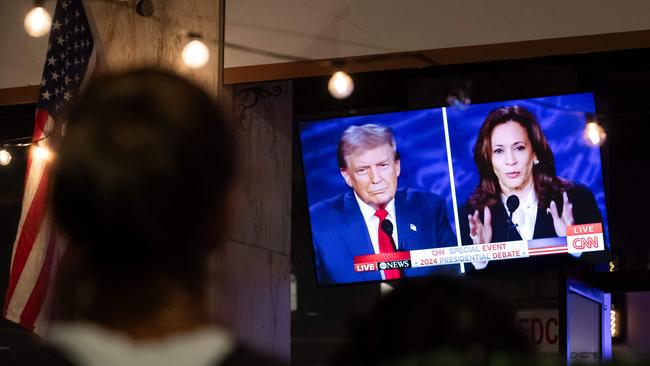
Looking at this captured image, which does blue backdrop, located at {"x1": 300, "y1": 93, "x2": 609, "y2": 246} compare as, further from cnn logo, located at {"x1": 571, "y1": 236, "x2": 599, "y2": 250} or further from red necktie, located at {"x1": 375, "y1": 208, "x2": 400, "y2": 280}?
red necktie, located at {"x1": 375, "y1": 208, "x2": 400, "y2": 280}

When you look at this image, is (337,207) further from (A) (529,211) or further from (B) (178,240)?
(B) (178,240)

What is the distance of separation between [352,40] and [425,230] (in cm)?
129

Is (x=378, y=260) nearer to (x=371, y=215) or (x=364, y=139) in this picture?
(x=371, y=215)

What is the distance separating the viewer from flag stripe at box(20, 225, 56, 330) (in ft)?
17.6

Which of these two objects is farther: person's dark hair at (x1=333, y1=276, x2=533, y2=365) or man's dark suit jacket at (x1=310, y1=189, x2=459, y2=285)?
man's dark suit jacket at (x1=310, y1=189, x2=459, y2=285)

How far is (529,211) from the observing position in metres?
6.01

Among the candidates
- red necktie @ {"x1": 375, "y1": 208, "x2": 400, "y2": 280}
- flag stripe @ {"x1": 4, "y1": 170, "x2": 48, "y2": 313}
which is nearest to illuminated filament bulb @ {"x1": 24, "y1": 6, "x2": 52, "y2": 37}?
flag stripe @ {"x1": 4, "y1": 170, "x2": 48, "y2": 313}

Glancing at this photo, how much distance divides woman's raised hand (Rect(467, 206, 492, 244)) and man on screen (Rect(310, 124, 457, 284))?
0.45 ft

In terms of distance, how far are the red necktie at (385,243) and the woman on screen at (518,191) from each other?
476mm

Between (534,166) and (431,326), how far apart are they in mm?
5416

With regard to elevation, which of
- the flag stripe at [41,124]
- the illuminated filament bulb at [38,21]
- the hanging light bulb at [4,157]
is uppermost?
the illuminated filament bulb at [38,21]

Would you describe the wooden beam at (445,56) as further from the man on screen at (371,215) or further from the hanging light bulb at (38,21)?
the hanging light bulb at (38,21)

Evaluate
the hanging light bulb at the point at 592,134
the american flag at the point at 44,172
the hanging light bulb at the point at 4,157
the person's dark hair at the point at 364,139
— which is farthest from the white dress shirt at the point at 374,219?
the hanging light bulb at the point at 4,157

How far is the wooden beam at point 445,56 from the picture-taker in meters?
5.28
